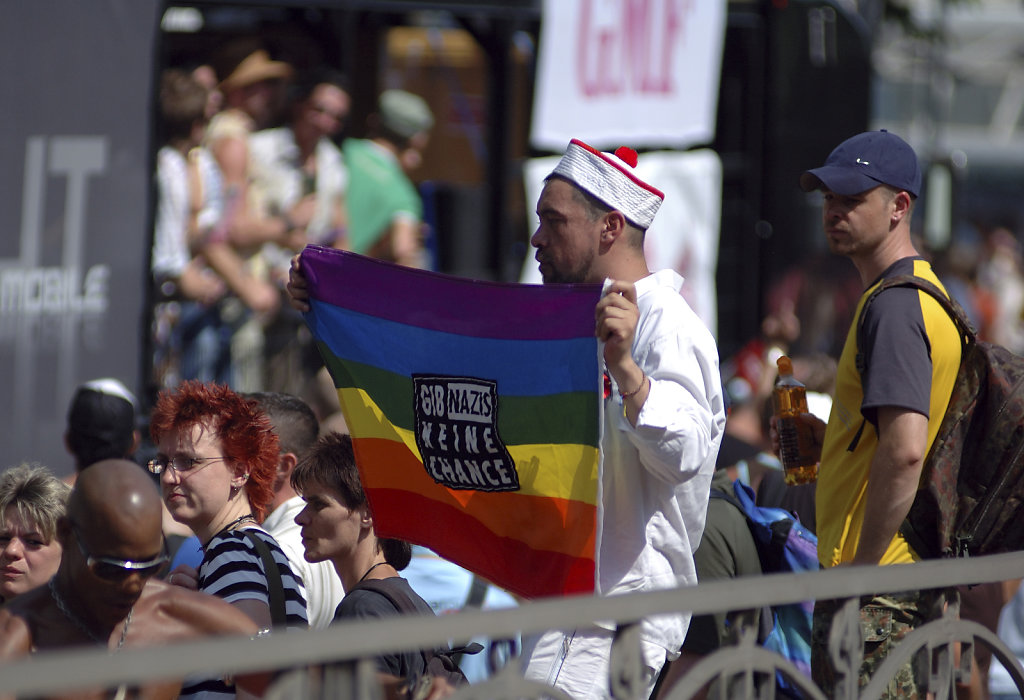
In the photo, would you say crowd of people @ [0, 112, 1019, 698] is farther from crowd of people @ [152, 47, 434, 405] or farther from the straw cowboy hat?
the straw cowboy hat

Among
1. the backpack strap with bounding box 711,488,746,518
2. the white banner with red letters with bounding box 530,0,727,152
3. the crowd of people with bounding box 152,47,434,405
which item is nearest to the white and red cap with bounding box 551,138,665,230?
the backpack strap with bounding box 711,488,746,518

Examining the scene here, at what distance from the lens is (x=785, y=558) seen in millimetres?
4328

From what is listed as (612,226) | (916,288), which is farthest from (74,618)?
(916,288)

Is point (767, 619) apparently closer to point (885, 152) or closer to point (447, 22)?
point (885, 152)

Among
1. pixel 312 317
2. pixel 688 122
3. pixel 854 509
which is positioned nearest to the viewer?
pixel 854 509

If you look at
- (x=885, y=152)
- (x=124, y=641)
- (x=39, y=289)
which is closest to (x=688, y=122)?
(x=39, y=289)

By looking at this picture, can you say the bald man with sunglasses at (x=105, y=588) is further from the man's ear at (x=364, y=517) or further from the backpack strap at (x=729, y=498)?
the backpack strap at (x=729, y=498)

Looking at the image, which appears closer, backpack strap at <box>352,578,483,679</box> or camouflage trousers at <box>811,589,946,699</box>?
backpack strap at <box>352,578,483,679</box>

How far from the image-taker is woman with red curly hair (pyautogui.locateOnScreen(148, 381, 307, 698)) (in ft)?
11.6

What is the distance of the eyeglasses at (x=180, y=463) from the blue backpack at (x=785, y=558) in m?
1.69

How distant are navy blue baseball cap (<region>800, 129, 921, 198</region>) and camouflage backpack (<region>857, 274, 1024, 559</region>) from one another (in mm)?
311

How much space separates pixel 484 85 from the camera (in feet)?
32.9

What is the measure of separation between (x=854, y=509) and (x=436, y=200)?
277 inches

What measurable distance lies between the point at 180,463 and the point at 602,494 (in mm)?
1293
